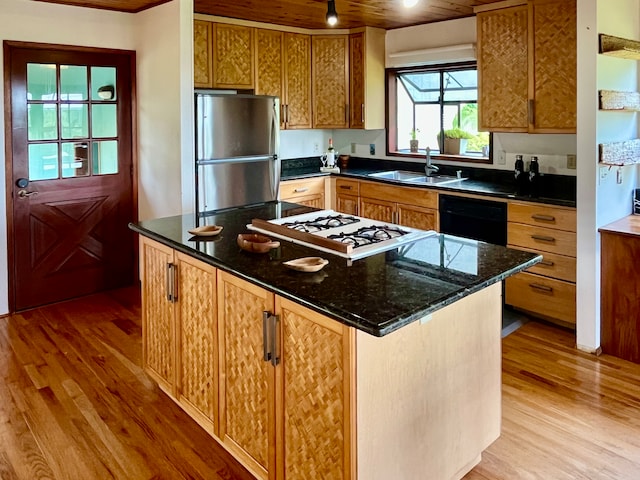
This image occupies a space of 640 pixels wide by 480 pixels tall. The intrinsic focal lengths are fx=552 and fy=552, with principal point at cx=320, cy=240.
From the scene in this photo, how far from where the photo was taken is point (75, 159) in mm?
4344

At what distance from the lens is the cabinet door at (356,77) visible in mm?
5195

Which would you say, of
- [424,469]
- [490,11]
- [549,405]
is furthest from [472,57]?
[424,469]

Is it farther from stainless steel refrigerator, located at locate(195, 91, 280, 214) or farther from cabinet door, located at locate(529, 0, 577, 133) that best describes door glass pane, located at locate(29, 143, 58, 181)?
cabinet door, located at locate(529, 0, 577, 133)

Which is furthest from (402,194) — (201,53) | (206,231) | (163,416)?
(163,416)

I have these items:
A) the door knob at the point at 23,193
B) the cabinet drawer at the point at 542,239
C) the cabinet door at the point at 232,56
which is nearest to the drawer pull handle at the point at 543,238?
the cabinet drawer at the point at 542,239

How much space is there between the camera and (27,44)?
13.0 feet

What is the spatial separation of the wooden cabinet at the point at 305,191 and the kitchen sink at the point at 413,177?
1.67 feet

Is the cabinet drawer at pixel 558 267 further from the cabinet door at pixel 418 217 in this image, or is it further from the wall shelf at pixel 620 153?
the cabinet door at pixel 418 217

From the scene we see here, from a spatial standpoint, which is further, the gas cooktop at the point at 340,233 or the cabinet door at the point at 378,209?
the cabinet door at the point at 378,209

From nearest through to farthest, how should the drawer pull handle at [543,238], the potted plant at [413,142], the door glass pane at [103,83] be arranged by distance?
the drawer pull handle at [543,238], the door glass pane at [103,83], the potted plant at [413,142]

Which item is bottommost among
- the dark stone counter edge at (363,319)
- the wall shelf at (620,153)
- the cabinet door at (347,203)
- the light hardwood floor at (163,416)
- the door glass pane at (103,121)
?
the light hardwood floor at (163,416)

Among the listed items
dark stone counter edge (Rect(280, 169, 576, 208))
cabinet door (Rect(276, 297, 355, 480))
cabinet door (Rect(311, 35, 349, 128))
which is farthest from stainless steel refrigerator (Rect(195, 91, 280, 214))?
cabinet door (Rect(276, 297, 355, 480))

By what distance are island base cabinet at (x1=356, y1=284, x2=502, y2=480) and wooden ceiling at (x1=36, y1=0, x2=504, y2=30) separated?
281cm

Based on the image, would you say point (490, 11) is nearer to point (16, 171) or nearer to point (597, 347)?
point (597, 347)
